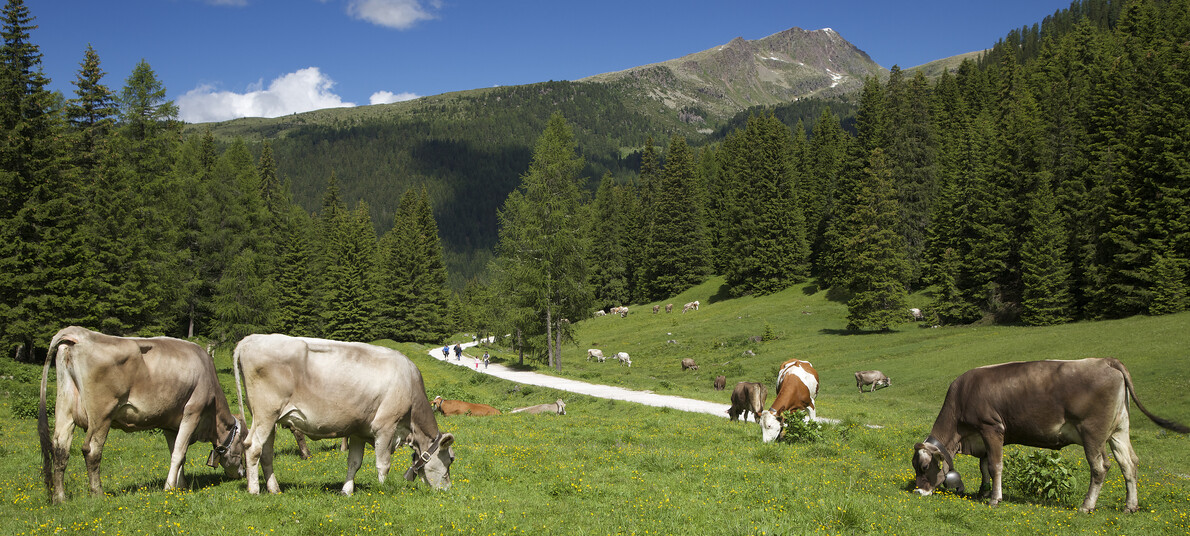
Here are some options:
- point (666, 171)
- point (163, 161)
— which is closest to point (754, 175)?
point (666, 171)

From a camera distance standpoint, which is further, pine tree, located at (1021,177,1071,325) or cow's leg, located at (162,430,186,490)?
pine tree, located at (1021,177,1071,325)

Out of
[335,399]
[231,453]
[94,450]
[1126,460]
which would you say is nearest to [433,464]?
[335,399]

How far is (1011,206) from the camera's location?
49375 millimetres

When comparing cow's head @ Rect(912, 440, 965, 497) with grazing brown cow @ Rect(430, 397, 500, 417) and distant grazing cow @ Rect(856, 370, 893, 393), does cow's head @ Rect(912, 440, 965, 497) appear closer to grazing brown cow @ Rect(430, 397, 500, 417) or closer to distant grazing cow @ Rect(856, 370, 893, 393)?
grazing brown cow @ Rect(430, 397, 500, 417)

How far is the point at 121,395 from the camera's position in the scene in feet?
30.9

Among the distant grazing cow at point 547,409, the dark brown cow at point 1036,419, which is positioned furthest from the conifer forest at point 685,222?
the dark brown cow at point 1036,419

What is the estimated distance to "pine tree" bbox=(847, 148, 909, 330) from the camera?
4997 cm

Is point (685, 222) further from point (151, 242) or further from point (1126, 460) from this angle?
point (1126, 460)

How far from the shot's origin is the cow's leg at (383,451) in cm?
997

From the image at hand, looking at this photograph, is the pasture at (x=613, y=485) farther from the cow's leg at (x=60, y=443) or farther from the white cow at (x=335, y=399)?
the white cow at (x=335, y=399)

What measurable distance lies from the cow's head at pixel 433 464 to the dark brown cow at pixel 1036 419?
25.4 ft

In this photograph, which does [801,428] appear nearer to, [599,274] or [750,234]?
[750,234]

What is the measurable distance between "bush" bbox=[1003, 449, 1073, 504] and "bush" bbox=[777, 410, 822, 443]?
5.29 meters

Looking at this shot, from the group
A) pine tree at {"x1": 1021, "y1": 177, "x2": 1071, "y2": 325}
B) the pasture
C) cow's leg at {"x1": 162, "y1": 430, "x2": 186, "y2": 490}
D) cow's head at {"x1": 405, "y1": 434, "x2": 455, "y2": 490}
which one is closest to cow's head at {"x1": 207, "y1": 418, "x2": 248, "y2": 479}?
the pasture
